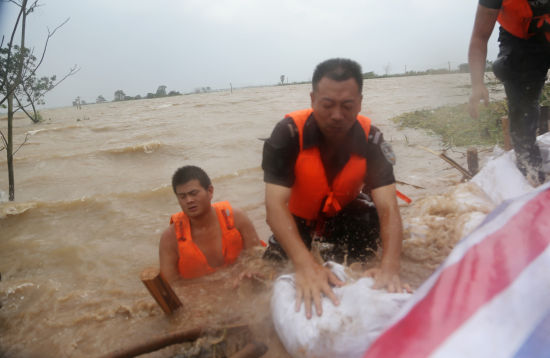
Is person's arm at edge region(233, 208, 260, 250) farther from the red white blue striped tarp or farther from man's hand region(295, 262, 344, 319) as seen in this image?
the red white blue striped tarp

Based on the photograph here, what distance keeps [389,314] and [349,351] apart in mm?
202

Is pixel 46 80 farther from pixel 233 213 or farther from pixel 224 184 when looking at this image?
pixel 233 213

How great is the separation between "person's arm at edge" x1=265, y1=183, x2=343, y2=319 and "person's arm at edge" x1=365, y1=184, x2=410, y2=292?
0.20 metres

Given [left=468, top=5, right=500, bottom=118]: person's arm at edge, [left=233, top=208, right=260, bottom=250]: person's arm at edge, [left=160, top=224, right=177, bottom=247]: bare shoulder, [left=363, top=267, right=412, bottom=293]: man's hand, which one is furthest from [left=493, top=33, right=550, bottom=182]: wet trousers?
[left=160, top=224, right=177, bottom=247]: bare shoulder

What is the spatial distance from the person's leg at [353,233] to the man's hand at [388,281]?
88cm

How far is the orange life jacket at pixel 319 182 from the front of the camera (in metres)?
2.11

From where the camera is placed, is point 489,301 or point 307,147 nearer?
point 489,301

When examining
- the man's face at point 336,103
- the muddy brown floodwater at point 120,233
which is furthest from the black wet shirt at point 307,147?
the muddy brown floodwater at point 120,233

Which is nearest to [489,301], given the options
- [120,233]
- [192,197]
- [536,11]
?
[536,11]

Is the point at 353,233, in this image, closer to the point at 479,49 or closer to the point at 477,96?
the point at 477,96

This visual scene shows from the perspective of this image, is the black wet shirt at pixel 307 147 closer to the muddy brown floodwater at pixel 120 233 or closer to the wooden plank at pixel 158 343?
the muddy brown floodwater at pixel 120 233

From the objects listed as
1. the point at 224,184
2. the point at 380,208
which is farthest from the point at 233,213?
the point at 224,184

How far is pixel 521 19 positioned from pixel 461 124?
492cm

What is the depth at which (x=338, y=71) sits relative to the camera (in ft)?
5.98
